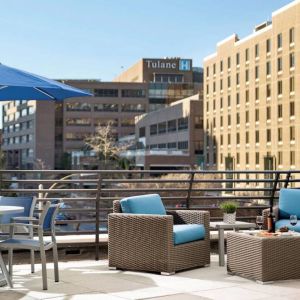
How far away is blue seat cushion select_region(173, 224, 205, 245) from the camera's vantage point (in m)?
6.91

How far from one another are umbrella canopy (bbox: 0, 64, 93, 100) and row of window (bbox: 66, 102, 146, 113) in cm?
11098

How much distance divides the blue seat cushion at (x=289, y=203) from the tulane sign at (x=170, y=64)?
4814 inches

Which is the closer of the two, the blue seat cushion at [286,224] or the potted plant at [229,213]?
the blue seat cushion at [286,224]

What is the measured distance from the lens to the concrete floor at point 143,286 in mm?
5727

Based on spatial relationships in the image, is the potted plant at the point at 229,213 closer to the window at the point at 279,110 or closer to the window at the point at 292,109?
the window at the point at 292,109

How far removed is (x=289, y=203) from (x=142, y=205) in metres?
2.12

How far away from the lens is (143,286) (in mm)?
6246

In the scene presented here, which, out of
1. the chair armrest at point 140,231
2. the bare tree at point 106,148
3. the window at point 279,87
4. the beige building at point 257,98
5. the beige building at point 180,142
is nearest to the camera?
the chair armrest at point 140,231

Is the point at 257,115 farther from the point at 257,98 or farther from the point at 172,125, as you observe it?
the point at 172,125

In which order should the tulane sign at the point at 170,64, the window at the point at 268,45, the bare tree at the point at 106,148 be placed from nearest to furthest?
the bare tree at the point at 106,148 < the window at the point at 268,45 < the tulane sign at the point at 170,64

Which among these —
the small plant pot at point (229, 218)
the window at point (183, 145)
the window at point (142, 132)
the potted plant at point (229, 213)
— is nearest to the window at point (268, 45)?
the window at point (183, 145)

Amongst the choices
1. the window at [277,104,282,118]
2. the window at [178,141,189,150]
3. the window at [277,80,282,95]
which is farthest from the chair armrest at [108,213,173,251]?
the window at [178,141,189,150]

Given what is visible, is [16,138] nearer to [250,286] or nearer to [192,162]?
[192,162]

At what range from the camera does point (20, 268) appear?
291 inches
